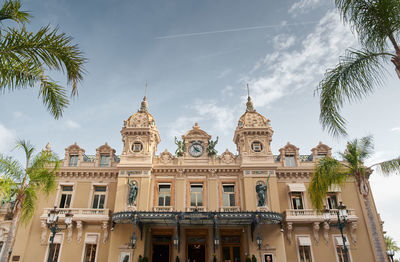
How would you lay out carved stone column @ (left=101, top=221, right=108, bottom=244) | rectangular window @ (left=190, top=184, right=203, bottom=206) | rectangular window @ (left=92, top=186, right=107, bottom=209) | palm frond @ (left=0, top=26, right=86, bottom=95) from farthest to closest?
rectangular window @ (left=92, top=186, right=107, bottom=209)
rectangular window @ (left=190, top=184, right=203, bottom=206)
carved stone column @ (left=101, top=221, right=108, bottom=244)
palm frond @ (left=0, top=26, right=86, bottom=95)

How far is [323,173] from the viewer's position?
1928 cm

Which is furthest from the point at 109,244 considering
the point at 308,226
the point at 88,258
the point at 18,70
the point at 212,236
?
the point at 18,70

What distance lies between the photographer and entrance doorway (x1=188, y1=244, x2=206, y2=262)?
80.4 feet

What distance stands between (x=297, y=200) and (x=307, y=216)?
209 cm

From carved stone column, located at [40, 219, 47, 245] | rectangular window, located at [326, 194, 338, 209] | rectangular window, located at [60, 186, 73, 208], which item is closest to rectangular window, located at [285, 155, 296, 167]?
rectangular window, located at [326, 194, 338, 209]

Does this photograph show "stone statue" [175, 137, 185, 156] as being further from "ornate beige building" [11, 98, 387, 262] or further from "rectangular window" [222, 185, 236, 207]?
"rectangular window" [222, 185, 236, 207]

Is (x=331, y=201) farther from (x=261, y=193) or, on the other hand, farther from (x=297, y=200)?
(x=261, y=193)

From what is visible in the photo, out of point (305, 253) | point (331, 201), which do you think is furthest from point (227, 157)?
point (305, 253)

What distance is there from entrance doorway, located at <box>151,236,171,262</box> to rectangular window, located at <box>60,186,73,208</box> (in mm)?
8617

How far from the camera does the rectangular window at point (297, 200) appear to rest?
25.7 meters

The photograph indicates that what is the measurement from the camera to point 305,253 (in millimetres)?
23922

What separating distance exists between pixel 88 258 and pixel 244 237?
13.3 meters

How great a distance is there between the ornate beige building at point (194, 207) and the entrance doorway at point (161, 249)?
81 mm

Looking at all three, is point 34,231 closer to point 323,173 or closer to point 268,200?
point 268,200
